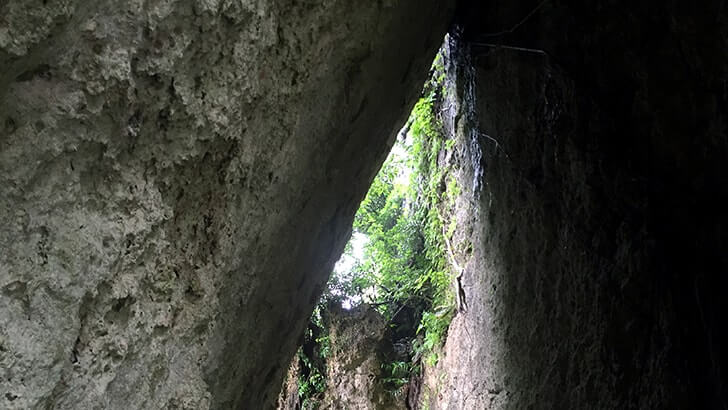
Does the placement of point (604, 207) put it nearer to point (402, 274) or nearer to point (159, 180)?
point (402, 274)

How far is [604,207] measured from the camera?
299 centimetres

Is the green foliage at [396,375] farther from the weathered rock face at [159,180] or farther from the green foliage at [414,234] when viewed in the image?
the weathered rock face at [159,180]

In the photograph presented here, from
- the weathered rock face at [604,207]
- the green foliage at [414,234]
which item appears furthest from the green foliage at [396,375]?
the weathered rock face at [604,207]

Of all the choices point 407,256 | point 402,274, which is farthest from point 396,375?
point 407,256

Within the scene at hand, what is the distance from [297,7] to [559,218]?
193 cm

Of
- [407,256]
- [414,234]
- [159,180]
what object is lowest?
[159,180]

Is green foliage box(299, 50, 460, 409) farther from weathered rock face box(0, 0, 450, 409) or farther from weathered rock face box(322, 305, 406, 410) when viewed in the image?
weathered rock face box(0, 0, 450, 409)

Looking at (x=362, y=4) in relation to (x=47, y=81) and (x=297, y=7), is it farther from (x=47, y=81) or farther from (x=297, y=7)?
(x=47, y=81)

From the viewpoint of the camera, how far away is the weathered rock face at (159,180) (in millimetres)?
1005

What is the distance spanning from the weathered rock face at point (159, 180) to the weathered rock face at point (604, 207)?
1401mm

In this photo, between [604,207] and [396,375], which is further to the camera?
[396,375]

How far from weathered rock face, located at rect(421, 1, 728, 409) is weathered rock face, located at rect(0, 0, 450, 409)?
4.60 feet

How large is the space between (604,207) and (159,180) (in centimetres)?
232

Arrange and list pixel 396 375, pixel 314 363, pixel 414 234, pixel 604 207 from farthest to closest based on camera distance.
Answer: pixel 314 363 < pixel 414 234 < pixel 396 375 < pixel 604 207
